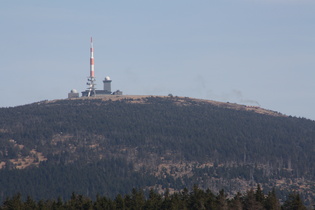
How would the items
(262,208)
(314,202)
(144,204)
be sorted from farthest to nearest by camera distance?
(314,202)
(144,204)
(262,208)

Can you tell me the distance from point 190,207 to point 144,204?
23.8 feet

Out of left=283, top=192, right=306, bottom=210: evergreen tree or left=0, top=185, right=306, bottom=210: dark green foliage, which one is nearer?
left=283, top=192, right=306, bottom=210: evergreen tree

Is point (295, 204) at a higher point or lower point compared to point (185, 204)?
higher

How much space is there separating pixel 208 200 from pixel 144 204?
405 inches

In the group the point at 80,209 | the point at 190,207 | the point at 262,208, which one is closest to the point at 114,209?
the point at 80,209

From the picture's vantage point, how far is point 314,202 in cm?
19750

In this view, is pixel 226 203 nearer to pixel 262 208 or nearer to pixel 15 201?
pixel 262 208

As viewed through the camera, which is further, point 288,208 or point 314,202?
point 314,202

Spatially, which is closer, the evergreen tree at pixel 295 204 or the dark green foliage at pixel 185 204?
the evergreen tree at pixel 295 204

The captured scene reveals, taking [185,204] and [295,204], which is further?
[185,204]

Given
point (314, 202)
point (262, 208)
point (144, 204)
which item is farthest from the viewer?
point (314, 202)

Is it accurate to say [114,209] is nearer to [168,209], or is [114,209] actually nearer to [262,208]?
[168,209]

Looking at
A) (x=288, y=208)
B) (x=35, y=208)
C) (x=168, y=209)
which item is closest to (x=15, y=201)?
(x=35, y=208)

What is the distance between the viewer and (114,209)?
10744 cm
